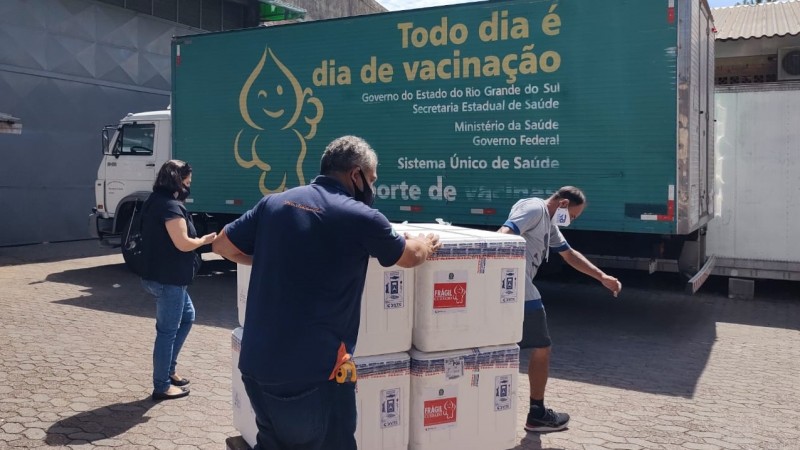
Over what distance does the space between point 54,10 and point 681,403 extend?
15.0 metres

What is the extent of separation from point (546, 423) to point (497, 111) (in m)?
4.83

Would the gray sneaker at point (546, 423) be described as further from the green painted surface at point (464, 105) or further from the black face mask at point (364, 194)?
the green painted surface at point (464, 105)

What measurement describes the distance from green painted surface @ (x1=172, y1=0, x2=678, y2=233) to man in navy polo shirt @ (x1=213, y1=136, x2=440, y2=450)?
6050mm

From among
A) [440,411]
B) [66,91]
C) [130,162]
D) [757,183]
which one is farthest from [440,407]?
[66,91]

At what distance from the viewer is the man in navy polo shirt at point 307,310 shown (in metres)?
2.89

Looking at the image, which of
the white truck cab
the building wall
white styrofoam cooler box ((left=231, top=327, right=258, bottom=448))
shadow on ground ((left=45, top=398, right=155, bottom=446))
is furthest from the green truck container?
the building wall

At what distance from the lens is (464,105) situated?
9.38m

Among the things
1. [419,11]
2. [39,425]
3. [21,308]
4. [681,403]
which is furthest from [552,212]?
[21,308]

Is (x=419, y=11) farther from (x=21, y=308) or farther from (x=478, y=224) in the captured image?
(x=21, y=308)

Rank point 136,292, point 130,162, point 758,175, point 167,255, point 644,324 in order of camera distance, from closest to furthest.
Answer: point 167,255, point 644,324, point 758,175, point 136,292, point 130,162

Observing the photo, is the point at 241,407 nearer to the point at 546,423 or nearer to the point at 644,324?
the point at 546,423

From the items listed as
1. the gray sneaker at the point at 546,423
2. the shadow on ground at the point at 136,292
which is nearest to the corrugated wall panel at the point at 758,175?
the gray sneaker at the point at 546,423

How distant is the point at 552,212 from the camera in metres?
5.45

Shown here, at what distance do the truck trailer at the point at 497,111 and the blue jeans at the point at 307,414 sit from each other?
6.20 m
